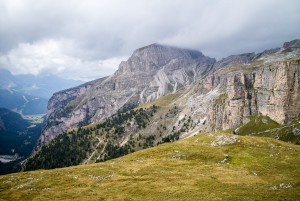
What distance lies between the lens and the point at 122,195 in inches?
1948

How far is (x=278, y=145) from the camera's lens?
286 ft

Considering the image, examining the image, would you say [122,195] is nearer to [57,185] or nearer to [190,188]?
[190,188]

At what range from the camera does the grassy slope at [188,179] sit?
46.4m

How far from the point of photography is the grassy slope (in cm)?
4641

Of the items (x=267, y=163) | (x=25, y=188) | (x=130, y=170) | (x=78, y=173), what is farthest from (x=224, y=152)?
(x=25, y=188)

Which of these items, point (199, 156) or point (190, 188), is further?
point (199, 156)

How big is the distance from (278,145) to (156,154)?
48419 mm

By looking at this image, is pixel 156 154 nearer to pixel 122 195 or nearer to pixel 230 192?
pixel 122 195

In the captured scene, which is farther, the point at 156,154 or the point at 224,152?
the point at 156,154

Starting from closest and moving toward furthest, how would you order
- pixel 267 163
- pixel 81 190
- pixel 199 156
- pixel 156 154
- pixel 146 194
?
pixel 146 194
pixel 81 190
pixel 267 163
pixel 199 156
pixel 156 154

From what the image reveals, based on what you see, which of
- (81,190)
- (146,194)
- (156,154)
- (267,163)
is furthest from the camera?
(156,154)

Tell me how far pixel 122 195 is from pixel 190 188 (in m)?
15.3

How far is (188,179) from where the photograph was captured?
56.4 metres

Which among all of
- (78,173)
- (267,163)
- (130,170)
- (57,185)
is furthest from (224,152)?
(57,185)
